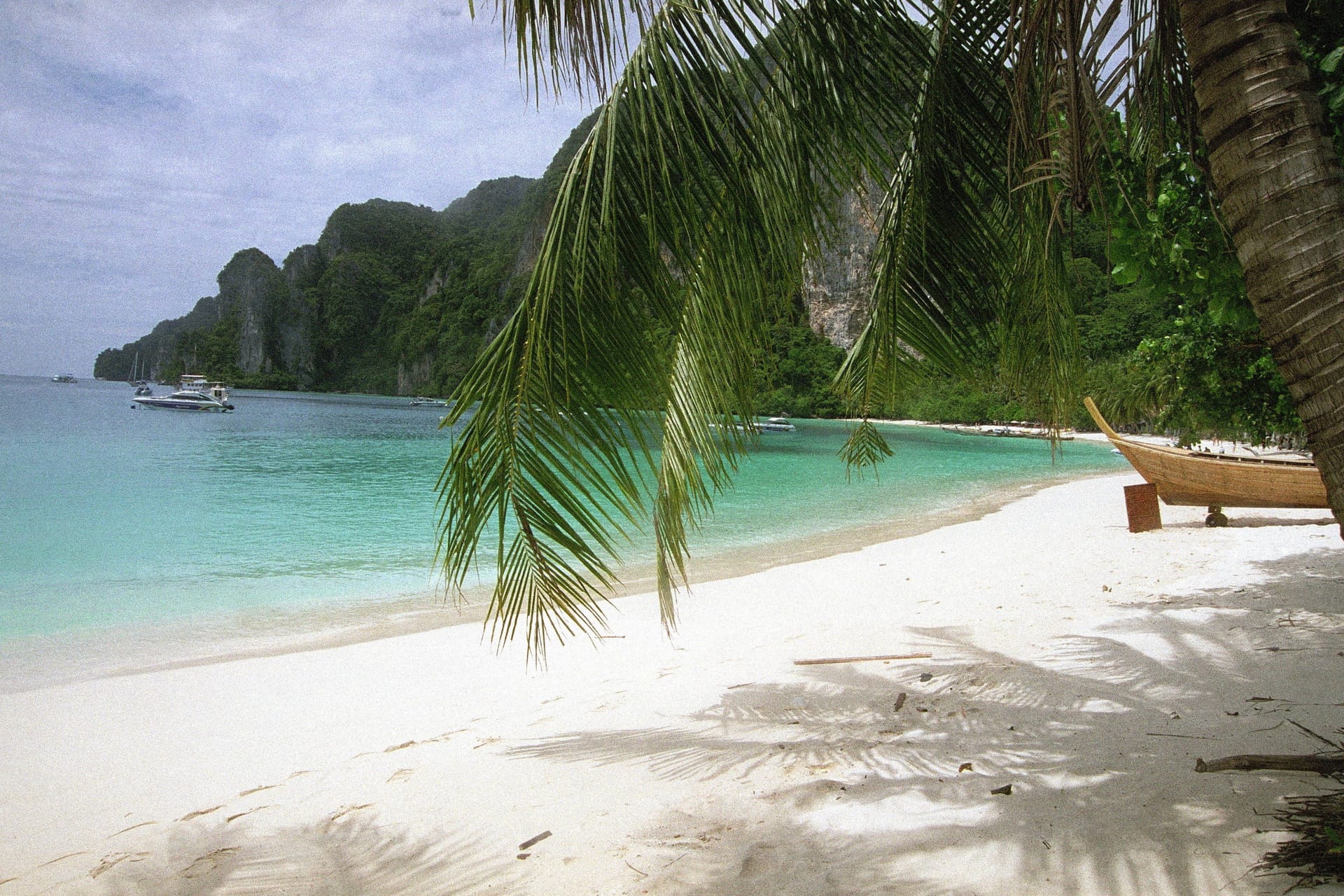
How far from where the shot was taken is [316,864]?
222 cm

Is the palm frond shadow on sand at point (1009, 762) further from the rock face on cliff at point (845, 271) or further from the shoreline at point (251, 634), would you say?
the shoreline at point (251, 634)

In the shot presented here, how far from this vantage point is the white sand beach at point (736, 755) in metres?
1.83

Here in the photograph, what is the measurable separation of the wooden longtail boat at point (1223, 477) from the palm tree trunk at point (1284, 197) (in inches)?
183

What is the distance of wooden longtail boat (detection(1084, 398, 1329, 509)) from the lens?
6309 millimetres

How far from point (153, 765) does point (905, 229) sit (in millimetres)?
3988

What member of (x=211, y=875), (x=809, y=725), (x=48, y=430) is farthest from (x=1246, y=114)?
(x=48, y=430)

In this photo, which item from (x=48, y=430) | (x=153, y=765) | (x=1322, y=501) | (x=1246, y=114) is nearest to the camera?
(x=1246, y=114)

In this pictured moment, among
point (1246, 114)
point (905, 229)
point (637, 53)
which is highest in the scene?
point (637, 53)

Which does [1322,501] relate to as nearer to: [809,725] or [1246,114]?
[809,725]

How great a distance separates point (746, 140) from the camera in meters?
2.34

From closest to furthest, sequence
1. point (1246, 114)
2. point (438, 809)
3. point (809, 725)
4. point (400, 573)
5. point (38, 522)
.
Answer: point (1246, 114) → point (438, 809) → point (809, 725) → point (400, 573) → point (38, 522)

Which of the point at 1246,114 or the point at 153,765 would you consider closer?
the point at 1246,114

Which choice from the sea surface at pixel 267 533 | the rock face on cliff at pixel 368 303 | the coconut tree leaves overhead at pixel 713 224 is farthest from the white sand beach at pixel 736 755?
the rock face on cliff at pixel 368 303

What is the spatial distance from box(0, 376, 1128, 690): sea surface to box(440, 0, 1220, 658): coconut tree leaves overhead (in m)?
1.31
